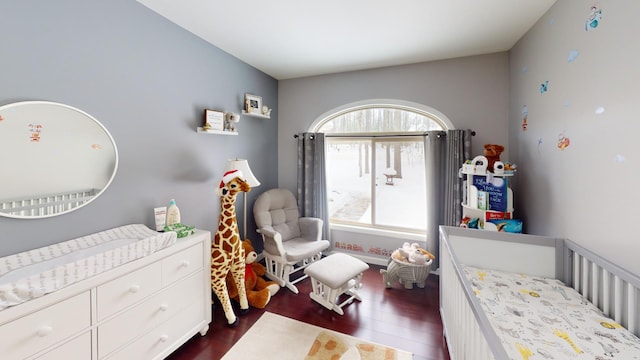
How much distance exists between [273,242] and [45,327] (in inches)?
66.9

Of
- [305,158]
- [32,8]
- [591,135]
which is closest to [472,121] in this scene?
[591,135]

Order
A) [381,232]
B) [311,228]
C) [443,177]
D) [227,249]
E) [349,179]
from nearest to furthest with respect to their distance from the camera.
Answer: [227,249]
[443,177]
[311,228]
[381,232]
[349,179]

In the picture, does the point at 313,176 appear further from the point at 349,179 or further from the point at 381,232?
the point at 381,232

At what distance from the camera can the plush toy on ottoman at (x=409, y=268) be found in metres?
2.57

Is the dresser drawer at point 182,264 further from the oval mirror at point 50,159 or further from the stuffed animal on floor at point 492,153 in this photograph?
the stuffed animal on floor at point 492,153

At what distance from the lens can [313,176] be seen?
11.1 ft

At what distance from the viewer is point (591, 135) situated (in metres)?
1.42

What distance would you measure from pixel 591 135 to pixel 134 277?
8.85 ft

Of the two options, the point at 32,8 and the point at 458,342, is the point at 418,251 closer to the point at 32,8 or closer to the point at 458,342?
the point at 458,342

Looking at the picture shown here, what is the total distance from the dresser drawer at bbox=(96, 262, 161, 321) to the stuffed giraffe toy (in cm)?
51

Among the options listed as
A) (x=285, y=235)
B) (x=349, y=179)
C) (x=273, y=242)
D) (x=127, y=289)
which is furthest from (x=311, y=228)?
(x=127, y=289)

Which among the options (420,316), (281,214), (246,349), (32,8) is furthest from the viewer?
(281,214)

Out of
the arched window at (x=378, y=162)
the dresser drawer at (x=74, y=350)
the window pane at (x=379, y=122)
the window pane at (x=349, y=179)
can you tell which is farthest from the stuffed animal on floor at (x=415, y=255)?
the dresser drawer at (x=74, y=350)

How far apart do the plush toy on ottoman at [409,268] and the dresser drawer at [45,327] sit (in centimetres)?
234
